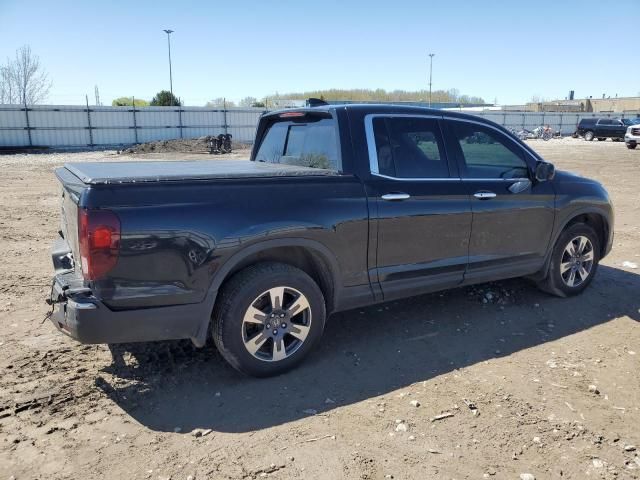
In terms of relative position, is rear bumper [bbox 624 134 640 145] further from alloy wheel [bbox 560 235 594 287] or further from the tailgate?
the tailgate

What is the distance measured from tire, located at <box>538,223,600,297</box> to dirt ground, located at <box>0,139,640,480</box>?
0.21m

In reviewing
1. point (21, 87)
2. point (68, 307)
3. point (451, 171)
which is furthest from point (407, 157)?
point (21, 87)

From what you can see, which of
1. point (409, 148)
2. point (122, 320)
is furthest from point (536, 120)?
point (122, 320)

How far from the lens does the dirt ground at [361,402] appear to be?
2828 millimetres

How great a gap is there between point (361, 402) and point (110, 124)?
1272 inches

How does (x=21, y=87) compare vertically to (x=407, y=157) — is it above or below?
above

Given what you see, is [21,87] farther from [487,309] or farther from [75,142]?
[487,309]

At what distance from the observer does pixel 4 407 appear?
3297 millimetres

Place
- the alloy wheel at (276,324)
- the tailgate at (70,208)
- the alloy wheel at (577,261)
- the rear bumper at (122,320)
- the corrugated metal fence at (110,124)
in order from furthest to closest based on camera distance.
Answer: the corrugated metal fence at (110,124) → the alloy wheel at (577,261) → the alloy wheel at (276,324) → the tailgate at (70,208) → the rear bumper at (122,320)

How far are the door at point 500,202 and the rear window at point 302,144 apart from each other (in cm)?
112

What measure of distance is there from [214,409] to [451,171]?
2.67m

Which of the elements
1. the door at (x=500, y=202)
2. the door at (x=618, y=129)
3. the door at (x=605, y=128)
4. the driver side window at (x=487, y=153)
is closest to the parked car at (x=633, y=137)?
the door at (x=618, y=129)

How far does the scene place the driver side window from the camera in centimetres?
456

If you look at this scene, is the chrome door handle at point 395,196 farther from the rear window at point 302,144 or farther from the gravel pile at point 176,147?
the gravel pile at point 176,147
